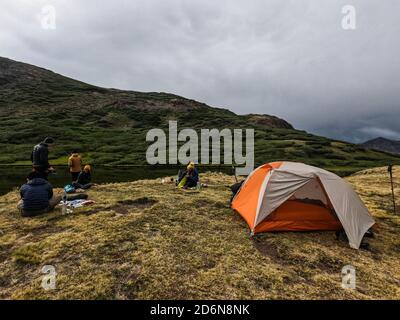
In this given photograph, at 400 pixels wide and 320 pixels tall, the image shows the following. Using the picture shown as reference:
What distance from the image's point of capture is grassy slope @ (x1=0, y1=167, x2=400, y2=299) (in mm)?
7836

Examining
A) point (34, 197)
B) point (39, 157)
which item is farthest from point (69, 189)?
point (34, 197)

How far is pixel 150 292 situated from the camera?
7.58 metres

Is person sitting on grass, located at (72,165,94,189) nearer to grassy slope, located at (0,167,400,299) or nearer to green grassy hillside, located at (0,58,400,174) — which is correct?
grassy slope, located at (0,167,400,299)

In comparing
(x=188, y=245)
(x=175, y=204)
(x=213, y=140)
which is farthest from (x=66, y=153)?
(x=188, y=245)

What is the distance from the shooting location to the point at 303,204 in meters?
12.7

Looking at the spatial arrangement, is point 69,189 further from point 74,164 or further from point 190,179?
point 190,179

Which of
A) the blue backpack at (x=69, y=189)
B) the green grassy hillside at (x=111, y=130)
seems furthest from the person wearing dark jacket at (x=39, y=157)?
the green grassy hillside at (x=111, y=130)

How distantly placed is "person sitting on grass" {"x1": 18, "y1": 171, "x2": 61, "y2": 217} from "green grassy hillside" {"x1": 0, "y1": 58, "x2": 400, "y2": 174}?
210 feet

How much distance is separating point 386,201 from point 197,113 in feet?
551

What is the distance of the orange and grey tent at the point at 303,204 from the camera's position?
39.8 ft

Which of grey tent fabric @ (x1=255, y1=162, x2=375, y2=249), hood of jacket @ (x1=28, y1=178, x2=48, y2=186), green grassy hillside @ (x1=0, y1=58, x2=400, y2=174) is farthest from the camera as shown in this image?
green grassy hillside @ (x1=0, y1=58, x2=400, y2=174)

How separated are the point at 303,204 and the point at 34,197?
1234 centimetres

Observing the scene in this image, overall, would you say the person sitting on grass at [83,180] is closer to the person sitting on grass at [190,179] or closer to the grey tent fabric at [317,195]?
the person sitting on grass at [190,179]

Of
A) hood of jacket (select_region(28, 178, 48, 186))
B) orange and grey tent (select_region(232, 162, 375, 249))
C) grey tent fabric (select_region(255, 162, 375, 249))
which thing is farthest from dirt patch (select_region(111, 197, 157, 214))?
grey tent fabric (select_region(255, 162, 375, 249))
